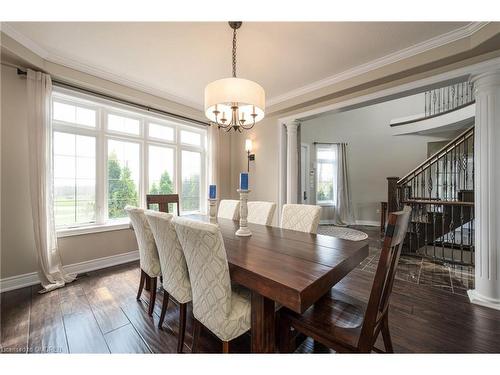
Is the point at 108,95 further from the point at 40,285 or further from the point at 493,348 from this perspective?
the point at 493,348

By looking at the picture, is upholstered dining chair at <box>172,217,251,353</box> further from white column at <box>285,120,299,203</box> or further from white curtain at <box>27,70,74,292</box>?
white column at <box>285,120,299,203</box>

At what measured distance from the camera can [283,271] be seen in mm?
1056

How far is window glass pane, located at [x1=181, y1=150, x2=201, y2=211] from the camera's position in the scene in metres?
3.92

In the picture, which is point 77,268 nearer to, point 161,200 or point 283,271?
point 161,200

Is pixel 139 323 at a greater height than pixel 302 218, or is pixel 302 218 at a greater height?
pixel 302 218

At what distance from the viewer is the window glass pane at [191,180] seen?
12.9 feet

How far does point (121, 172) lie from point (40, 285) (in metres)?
1.63

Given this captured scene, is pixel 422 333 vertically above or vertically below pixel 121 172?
below

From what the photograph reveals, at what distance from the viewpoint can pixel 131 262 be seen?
309 centimetres

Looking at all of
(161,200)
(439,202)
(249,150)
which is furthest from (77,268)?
(439,202)

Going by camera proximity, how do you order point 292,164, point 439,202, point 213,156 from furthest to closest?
point 213,156 → point 292,164 → point 439,202

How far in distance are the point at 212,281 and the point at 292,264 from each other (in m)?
0.44

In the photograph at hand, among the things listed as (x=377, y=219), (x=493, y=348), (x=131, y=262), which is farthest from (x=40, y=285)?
(x=377, y=219)

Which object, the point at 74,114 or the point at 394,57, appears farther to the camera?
the point at 74,114
